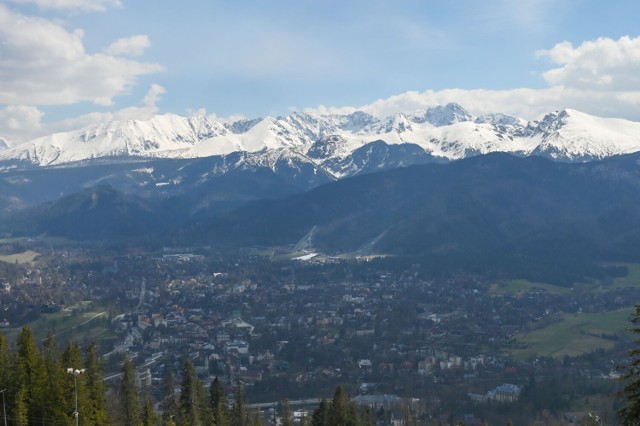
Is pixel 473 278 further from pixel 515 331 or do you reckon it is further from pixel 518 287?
pixel 515 331

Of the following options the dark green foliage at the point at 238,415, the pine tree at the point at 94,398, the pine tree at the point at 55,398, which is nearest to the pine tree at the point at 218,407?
the dark green foliage at the point at 238,415

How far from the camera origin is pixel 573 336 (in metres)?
91.8

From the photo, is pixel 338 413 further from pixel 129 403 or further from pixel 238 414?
pixel 129 403

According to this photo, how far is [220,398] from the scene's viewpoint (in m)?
46.4

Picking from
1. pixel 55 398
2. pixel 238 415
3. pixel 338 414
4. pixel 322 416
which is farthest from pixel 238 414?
pixel 55 398

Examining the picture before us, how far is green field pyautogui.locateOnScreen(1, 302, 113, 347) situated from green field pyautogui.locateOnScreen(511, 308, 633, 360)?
45.7m

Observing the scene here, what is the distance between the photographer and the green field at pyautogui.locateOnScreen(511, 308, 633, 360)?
85.6m

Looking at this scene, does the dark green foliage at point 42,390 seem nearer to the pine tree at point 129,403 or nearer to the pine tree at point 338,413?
the pine tree at point 129,403

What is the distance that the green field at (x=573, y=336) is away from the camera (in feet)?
281

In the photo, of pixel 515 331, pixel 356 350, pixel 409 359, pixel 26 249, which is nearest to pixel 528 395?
pixel 409 359

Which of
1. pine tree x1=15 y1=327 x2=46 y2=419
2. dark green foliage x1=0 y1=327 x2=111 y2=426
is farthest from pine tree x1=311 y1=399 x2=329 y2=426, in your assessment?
pine tree x1=15 y1=327 x2=46 y2=419

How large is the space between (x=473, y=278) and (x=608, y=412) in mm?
72449

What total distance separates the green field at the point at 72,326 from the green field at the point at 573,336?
45.7m

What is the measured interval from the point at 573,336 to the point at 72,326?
56824mm
